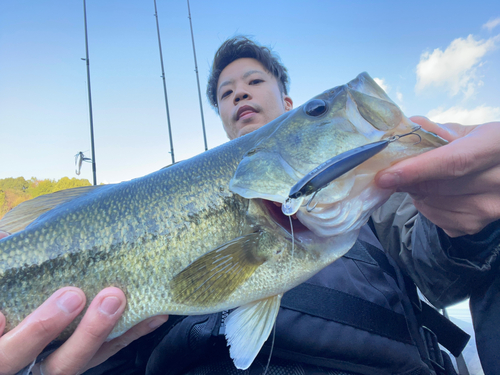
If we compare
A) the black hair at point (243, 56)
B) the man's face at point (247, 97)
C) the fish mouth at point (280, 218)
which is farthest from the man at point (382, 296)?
the black hair at point (243, 56)

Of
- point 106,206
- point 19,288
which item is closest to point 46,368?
point 19,288

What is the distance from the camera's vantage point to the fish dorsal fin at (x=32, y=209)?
53.9 inches

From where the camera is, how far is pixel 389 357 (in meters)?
1.32

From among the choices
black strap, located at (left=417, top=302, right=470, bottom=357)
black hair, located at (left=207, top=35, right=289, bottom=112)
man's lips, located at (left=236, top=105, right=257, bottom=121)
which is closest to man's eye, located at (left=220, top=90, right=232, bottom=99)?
man's lips, located at (left=236, top=105, right=257, bottom=121)

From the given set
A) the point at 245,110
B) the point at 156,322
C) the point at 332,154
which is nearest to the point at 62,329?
the point at 156,322

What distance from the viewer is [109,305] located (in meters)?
1.06

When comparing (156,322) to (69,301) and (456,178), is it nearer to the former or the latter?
(69,301)

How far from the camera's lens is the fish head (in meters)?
0.96

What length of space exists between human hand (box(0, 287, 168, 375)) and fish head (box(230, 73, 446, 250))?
71cm

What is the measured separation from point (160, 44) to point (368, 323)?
8075 mm

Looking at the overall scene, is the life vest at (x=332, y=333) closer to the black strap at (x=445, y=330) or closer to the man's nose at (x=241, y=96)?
the black strap at (x=445, y=330)

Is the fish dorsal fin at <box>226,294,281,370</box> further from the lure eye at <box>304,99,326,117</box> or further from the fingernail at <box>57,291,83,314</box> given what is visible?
the lure eye at <box>304,99,326,117</box>

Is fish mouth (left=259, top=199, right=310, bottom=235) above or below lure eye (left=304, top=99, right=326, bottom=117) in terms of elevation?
below

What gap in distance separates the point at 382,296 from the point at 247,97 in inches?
90.8
